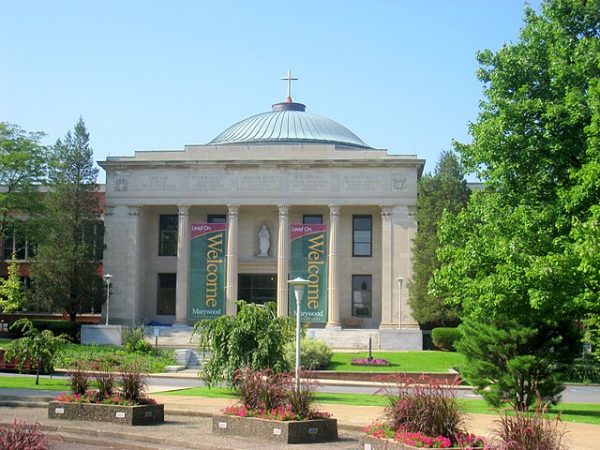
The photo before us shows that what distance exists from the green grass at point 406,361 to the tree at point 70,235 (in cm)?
1921

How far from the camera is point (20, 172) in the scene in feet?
183

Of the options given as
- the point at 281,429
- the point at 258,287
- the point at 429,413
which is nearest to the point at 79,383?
the point at 281,429

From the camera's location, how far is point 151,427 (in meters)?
17.8

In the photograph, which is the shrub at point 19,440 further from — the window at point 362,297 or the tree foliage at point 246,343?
the window at point 362,297

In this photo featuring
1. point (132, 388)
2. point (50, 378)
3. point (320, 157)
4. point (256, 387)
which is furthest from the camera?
point (320, 157)

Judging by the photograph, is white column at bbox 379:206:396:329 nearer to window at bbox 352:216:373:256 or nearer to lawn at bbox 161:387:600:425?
window at bbox 352:216:373:256

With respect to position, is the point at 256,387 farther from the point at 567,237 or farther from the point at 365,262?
the point at 365,262

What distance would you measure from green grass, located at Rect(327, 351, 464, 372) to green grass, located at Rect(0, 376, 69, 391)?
14.8 metres

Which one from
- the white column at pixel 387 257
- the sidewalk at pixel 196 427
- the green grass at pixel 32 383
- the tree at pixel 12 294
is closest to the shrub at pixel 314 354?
the green grass at pixel 32 383

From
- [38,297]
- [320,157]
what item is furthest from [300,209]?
[38,297]

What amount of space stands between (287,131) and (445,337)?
1088 inches

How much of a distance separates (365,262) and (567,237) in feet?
130

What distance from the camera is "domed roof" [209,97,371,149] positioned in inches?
2778

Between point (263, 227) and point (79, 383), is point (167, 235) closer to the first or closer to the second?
point (263, 227)
